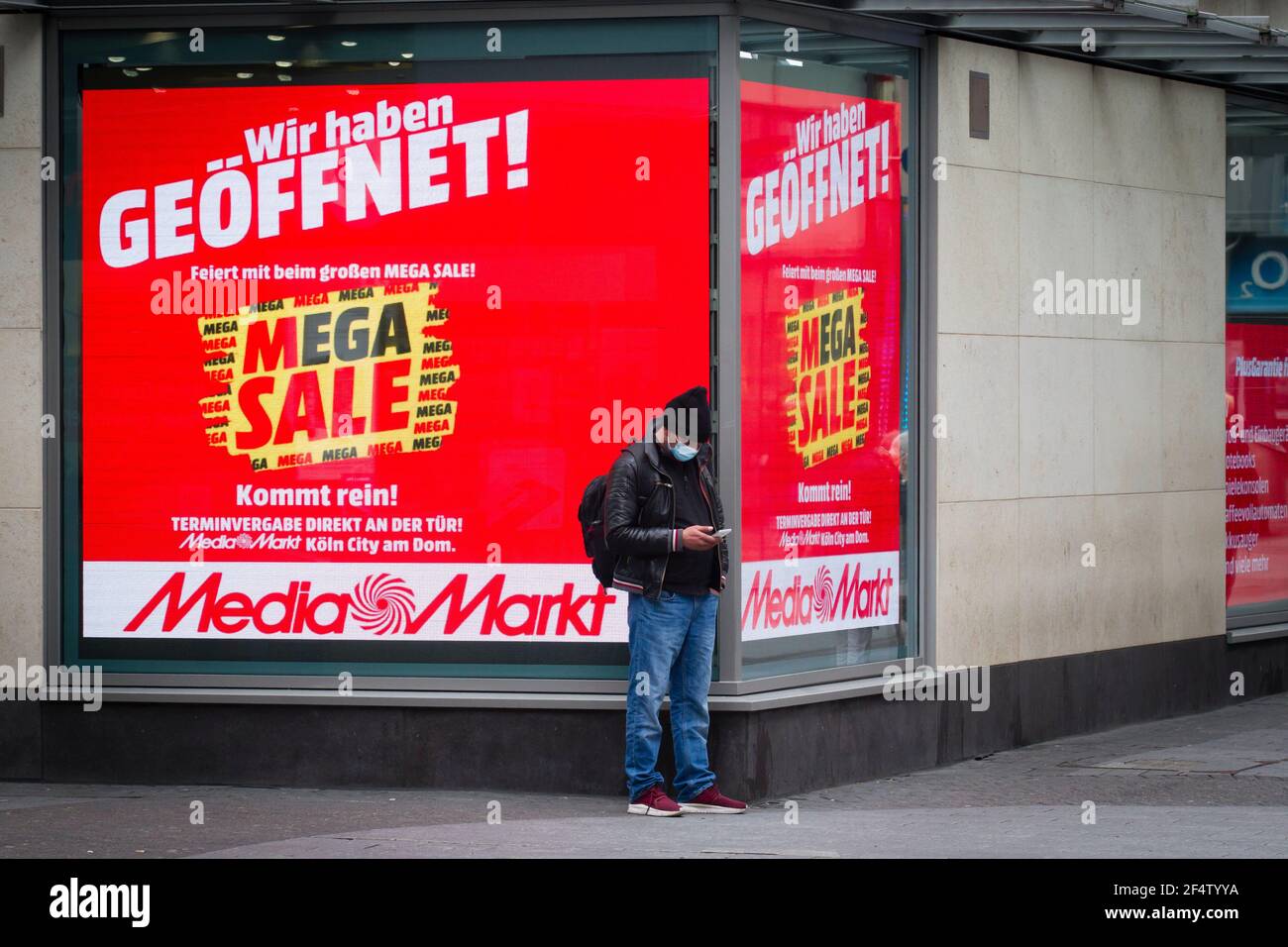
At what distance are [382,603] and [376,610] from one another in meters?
0.05

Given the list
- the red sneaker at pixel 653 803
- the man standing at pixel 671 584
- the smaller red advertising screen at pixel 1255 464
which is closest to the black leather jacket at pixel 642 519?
the man standing at pixel 671 584

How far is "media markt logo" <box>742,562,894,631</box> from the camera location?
1012 centimetres

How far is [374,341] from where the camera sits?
10141 millimetres

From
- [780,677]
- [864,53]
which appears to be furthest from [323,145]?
[780,677]

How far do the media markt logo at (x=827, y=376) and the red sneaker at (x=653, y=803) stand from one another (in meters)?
2.05

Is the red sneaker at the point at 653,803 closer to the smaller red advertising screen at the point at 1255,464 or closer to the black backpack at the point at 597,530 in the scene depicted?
the black backpack at the point at 597,530

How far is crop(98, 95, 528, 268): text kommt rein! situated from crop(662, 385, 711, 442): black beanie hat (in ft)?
5.15

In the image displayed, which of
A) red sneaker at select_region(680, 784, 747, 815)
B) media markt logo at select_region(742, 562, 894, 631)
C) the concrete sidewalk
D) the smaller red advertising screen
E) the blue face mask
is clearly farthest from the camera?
the smaller red advertising screen

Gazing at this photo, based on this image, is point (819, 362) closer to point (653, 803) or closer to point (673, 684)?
point (673, 684)

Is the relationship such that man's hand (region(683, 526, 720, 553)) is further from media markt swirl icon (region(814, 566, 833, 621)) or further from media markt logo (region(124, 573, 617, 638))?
media markt swirl icon (region(814, 566, 833, 621))

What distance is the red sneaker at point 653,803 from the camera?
9352 mm

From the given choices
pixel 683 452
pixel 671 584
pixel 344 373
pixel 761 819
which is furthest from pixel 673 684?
pixel 344 373

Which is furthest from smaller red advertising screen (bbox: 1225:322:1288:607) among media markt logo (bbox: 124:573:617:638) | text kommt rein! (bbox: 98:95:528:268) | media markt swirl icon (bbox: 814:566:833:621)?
text kommt rein! (bbox: 98:95:528:268)

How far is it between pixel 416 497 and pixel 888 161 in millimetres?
3296
